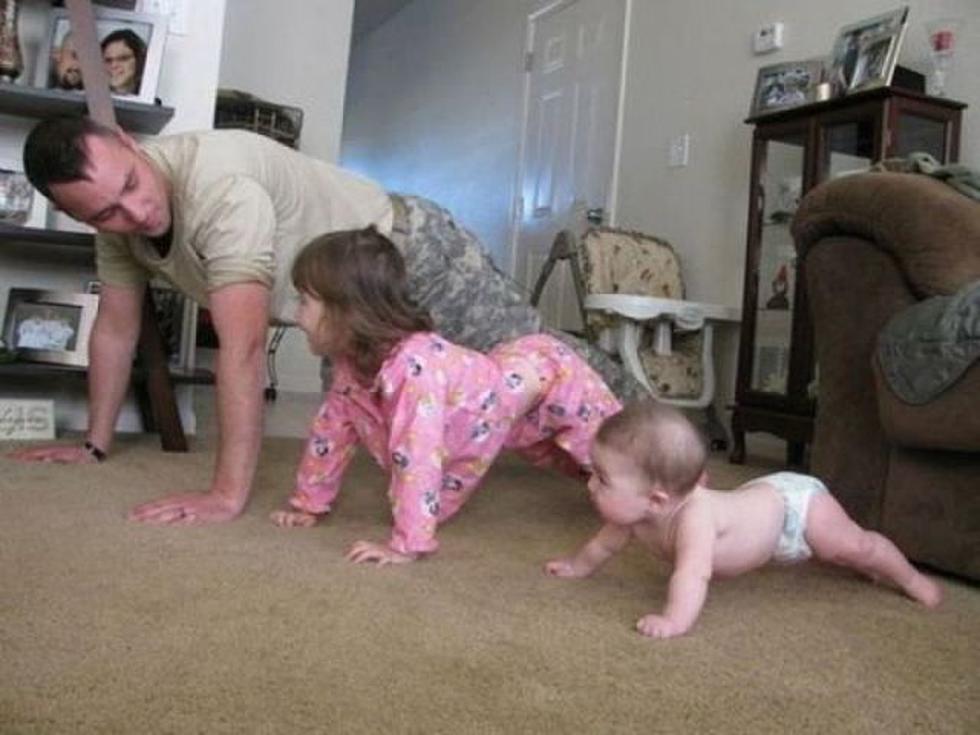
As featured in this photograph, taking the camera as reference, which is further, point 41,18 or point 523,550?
point 41,18

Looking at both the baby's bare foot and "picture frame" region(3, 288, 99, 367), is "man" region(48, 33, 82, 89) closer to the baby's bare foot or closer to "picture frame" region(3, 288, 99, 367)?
"picture frame" region(3, 288, 99, 367)

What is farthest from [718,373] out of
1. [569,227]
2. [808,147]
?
[569,227]

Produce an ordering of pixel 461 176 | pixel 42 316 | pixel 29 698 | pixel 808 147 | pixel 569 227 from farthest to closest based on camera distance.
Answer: pixel 461 176, pixel 569 227, pixel 808 147, pixel 42 316, pixel 29 698

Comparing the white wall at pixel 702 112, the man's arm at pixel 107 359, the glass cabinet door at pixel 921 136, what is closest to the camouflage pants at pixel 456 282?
the man's arm at pixel 107 359

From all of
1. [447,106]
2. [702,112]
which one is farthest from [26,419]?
[447,106]

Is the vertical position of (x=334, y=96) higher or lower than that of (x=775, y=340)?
higher

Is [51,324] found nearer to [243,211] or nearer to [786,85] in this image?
[243,211]

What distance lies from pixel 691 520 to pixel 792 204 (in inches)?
81.0

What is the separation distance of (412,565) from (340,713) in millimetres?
549

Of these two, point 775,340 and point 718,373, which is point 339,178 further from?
point 718,373

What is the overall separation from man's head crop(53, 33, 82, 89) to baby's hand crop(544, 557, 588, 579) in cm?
186

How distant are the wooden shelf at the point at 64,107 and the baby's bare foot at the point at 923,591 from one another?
207 cm

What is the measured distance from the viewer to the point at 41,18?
254 centimetres

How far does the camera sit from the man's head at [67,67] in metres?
2.37
